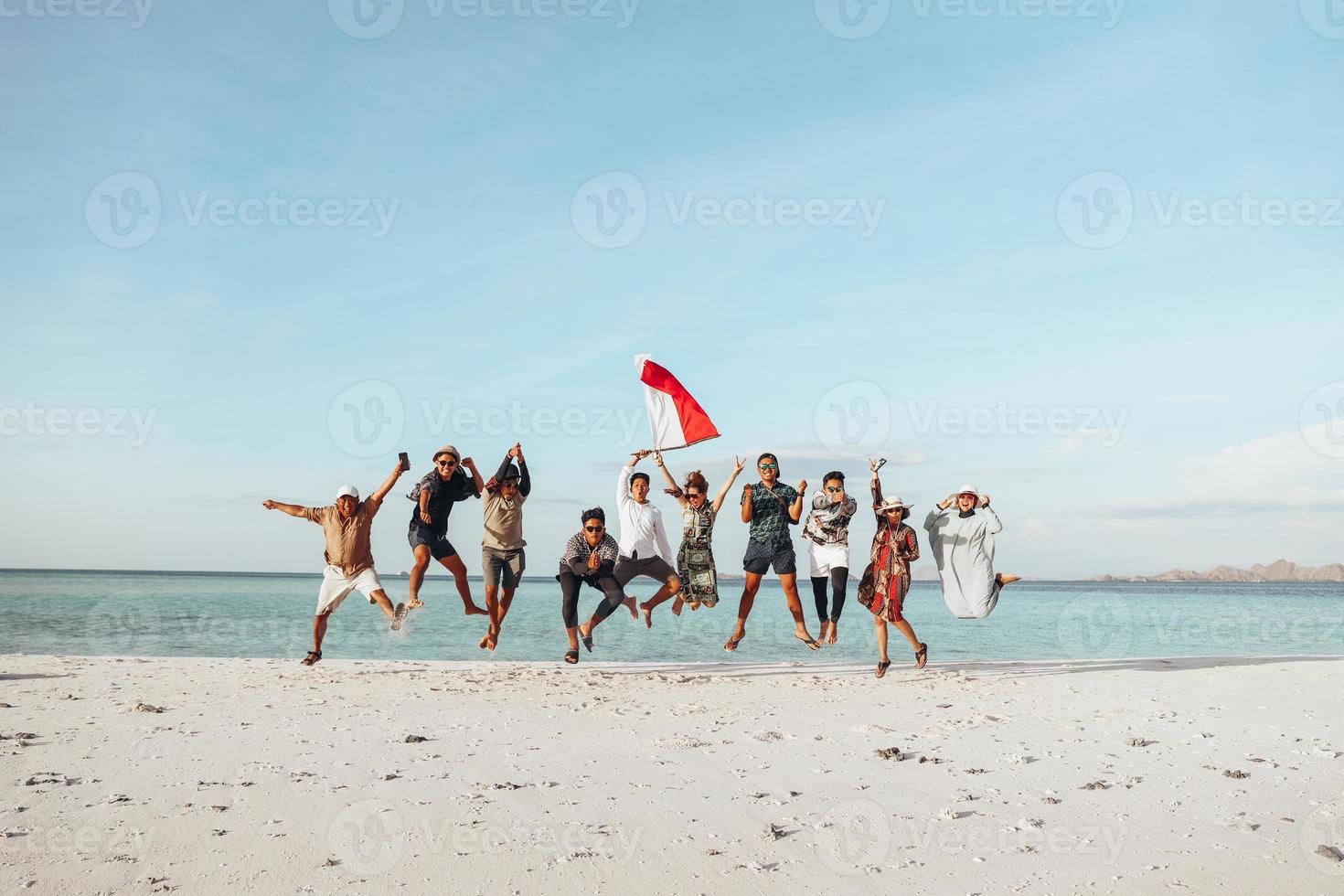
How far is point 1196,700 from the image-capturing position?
9133mm

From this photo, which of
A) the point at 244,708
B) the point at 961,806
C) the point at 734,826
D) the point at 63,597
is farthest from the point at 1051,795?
the point at 63,597

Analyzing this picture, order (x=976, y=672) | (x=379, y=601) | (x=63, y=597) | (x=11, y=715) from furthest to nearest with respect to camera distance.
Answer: (x=63, y=597) → (x=976, y=672) → (x=379, y=601) → (x=11, y=715)

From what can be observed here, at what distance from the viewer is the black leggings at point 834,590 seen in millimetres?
11273

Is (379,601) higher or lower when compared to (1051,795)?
higher

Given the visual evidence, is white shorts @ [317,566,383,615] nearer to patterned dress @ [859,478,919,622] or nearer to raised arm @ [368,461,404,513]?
raised arm @ [368,461,404,513]

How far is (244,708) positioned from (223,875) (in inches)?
173

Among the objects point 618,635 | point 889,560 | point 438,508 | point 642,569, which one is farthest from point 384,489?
point 618,635

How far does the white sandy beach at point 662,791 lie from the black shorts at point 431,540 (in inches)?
75.8

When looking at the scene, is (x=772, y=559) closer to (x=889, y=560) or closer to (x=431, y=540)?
(x=889, y=560)

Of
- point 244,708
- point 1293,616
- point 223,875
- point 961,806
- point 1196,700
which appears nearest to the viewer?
point 223,875

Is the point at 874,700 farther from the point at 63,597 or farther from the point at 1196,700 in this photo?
the point at 63,597

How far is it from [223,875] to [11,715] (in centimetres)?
483

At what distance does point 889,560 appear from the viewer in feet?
35.3

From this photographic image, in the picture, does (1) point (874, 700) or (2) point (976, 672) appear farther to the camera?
(2) point (976, 672)
